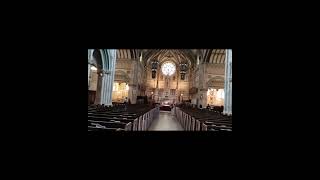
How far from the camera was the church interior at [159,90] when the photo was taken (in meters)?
5.98

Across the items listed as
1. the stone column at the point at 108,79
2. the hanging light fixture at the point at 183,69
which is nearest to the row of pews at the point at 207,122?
the stone column at the point at 108,79

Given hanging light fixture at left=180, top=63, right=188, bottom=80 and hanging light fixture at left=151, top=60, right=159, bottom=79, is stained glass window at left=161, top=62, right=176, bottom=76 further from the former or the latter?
hanging light fixture at left=180, top=63, right=188, bottom=80

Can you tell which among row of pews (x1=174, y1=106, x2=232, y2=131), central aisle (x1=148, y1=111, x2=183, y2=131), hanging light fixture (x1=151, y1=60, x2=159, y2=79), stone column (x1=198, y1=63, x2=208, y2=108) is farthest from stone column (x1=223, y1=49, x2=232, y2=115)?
hanging light fixture (x1=151, y1=60, x2=159, y2=79)

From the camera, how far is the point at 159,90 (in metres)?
33.8

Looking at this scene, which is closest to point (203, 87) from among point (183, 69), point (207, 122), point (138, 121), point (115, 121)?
point (183, 69)

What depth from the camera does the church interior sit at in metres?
5.98

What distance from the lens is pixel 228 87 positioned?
1188 cm

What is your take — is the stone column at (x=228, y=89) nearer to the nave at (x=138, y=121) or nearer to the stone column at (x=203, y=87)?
the nave at (x=138, y=121)

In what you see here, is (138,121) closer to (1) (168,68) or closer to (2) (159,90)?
(2) (159,90)
